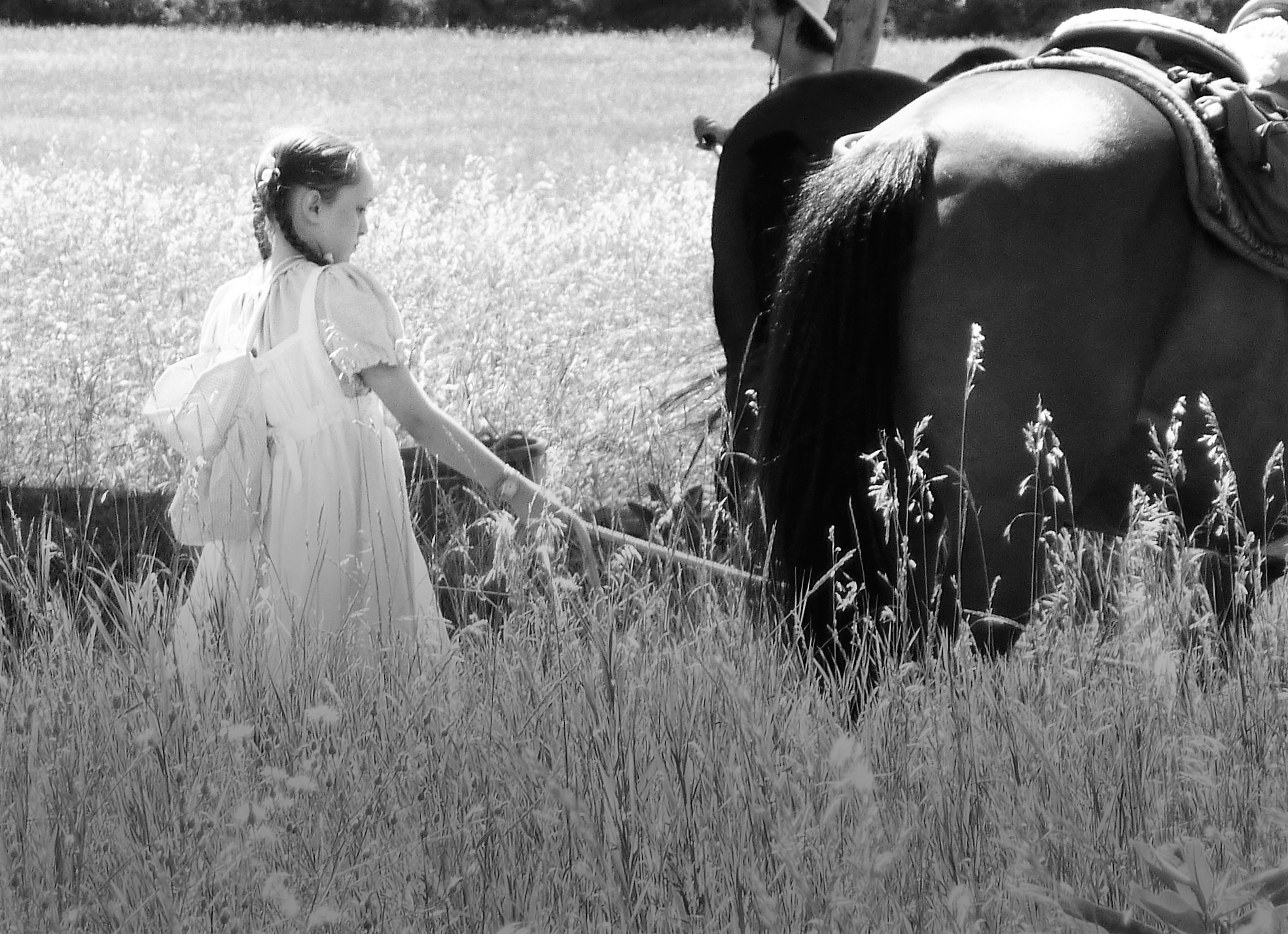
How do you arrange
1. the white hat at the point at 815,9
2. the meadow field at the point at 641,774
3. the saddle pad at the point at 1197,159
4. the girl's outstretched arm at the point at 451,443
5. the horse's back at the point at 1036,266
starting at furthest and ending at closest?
the white hat at the point at 815,9 → the girl's outstretched arm at the point at 451,443 → the saddle pad at the point at 1197,159 → the horse's back at the point at 1036,266 → the meadow field at the point at 641,774

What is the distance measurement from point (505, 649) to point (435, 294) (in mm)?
4665

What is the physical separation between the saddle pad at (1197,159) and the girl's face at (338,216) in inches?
52.0

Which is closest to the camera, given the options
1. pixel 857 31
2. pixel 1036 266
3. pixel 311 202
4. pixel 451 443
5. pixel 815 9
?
pixel 1036 266

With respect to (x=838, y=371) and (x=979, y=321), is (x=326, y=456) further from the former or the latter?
(x=979, y=321)

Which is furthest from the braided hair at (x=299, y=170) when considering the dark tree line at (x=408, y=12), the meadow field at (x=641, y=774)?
the dark tree line at (x=408, y=12)

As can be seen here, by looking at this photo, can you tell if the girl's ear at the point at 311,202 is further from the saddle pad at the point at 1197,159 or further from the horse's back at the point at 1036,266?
the saddle pad at the point at 1197,159

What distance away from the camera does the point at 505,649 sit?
108 inches

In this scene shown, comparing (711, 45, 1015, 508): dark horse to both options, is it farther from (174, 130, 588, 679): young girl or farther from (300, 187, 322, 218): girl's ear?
(300, 187, 322, 218): girl's ear

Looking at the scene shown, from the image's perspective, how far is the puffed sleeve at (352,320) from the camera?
9.53ft

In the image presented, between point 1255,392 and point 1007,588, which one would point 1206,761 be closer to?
point 1007,588

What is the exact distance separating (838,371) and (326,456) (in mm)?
1049

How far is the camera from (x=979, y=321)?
8.64 ft

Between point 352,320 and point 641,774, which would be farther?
point 352,320

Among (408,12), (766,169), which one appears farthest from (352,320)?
(408,12)
